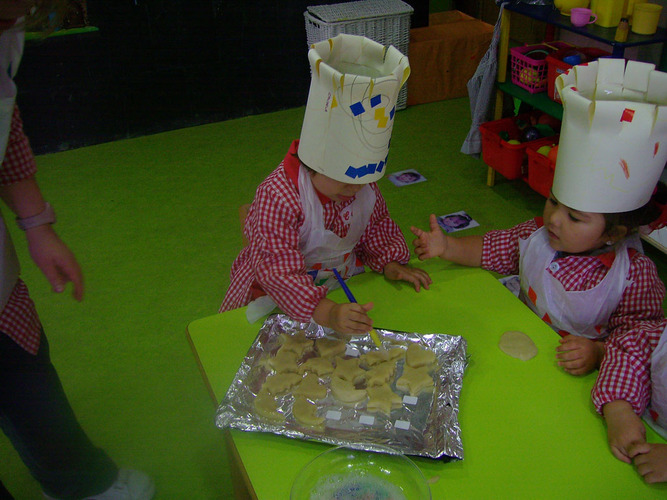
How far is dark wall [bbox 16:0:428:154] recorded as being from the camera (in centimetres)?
306

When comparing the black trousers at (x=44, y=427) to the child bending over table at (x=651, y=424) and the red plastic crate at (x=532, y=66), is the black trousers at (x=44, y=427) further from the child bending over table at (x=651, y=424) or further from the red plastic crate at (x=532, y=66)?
the red plastic crate at (x=532, y=66)

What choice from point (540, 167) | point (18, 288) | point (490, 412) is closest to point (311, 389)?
point (490, 412)

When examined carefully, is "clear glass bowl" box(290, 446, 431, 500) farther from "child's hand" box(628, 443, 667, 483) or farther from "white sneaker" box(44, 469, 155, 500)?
"white sneaker" box(44, 469, 155, 500)

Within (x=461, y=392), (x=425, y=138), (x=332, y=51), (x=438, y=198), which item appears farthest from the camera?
Result: (x=425, y=138)

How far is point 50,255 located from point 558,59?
2.14m

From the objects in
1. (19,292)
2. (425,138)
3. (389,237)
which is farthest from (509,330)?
(425,138)

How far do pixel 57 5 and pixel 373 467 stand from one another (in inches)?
32.7

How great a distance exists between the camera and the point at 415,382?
94cm

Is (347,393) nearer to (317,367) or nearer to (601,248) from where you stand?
(317,367)

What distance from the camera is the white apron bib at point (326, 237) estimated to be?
3.96 feet

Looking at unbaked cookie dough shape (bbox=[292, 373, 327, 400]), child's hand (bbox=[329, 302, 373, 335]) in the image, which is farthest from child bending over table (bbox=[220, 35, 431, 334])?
unbaked cookie dough shape (bbox=[292, 373, 327, 400])

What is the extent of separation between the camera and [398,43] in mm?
3385

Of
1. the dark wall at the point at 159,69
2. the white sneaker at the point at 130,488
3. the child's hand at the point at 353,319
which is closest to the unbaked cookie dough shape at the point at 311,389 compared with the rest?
the child's hand at the point at 353,319

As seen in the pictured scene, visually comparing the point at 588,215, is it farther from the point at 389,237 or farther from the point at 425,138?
the point at 425,138
